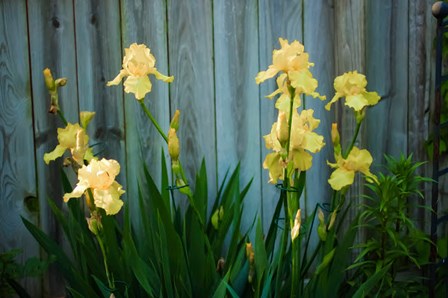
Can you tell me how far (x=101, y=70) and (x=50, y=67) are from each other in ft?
0.62

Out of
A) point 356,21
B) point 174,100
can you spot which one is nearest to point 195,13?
point 174,100

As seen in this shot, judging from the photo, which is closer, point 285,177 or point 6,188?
point 285,177

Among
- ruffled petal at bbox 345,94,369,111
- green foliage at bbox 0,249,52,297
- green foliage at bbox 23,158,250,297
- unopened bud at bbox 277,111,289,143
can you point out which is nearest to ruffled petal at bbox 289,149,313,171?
unopened bud at bbox 277,111,289,143

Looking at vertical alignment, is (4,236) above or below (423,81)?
below

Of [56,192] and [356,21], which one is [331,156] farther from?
[56,192]

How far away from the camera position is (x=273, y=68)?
2070 mm

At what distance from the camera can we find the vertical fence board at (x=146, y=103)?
2.75m

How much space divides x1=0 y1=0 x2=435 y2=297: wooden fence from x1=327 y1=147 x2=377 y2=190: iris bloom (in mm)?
590

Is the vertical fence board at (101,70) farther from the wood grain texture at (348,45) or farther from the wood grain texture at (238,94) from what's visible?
the wood grain texture at (348,45)

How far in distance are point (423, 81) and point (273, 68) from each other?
108cm

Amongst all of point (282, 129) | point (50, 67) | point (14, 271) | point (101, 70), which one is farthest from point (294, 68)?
point (14, 271)

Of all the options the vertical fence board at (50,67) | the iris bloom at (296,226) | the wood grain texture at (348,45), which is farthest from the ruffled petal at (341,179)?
the vertical fence board at (50,67)

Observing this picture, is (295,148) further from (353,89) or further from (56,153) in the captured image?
(56,153)

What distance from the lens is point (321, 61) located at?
9.32 feet
